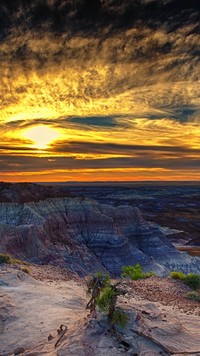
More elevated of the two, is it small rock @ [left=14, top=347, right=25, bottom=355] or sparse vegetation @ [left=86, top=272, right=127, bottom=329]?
sparse vegetation @ [left=86, top=272, right=127, bottom=329]

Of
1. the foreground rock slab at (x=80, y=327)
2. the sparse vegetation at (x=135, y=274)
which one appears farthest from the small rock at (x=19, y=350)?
the sparse vegetation at (x=135, y=274)

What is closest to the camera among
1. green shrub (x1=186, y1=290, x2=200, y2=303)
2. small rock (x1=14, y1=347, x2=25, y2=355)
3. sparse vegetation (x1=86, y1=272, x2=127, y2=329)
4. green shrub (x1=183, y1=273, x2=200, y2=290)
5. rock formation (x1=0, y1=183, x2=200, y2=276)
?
small rock (x1=14, y1=347, x2=25, y2=355)

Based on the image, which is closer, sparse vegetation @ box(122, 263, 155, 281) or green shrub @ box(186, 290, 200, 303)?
green shrub @ box(186, 290, 200, 303)

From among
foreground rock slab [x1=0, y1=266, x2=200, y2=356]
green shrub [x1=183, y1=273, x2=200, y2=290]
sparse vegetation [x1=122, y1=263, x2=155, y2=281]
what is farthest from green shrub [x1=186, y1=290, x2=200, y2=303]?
sparse vegetation [x1=122, y1=263, x2=155, y2=281]

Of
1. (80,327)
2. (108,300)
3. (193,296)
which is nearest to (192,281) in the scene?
(193,296)

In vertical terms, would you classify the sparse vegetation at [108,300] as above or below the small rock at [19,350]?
above

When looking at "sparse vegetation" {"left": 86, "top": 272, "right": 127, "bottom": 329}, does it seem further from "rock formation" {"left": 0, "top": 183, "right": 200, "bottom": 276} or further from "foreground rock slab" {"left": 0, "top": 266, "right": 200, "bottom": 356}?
"rock formation" {"left": 0, "top": 183, "right": 200, "bottom": 276}

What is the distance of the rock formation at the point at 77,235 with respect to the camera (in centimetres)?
4544

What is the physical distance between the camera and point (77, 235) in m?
57.2

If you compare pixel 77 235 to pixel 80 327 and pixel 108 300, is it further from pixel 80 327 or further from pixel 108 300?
pixel 80 327

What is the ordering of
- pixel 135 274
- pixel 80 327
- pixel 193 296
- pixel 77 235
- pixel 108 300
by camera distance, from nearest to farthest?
pixel 80 327
pixel 108 300
pixel 193 296
pixel 135 274
pixel 77 235

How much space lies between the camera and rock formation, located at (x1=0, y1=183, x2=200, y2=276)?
4544cm

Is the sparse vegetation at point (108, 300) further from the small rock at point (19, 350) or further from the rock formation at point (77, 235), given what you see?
the rock formation at point (77, 235)

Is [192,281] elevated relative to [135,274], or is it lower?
elevated
